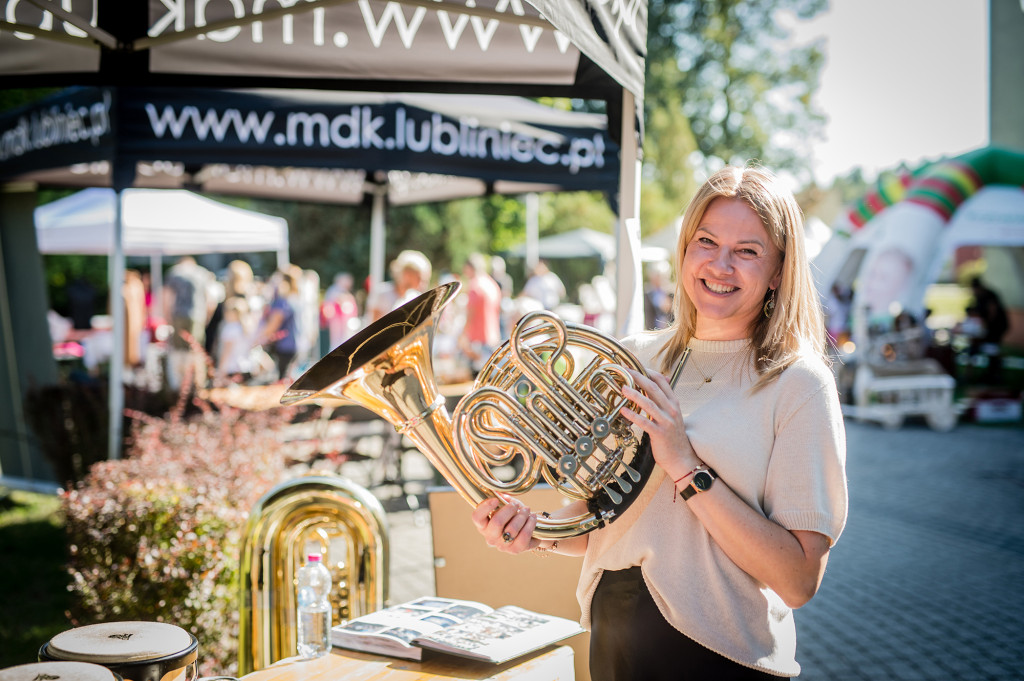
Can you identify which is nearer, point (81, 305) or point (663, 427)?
point (663, 427)

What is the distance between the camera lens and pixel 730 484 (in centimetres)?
170

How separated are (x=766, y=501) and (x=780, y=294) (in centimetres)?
44

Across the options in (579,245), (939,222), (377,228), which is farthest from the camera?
(579,245)

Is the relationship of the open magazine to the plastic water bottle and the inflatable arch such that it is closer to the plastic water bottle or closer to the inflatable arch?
the plastic water bottle

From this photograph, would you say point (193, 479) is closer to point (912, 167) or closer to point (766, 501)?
point (766, 501)

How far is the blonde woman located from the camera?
164 cm

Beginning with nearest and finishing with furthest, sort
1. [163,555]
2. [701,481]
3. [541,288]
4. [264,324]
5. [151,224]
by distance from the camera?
[701,481] < [163,555] < [151,224] < [264,324] < [541,288]

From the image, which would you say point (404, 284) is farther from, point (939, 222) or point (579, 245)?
point (579, 245)

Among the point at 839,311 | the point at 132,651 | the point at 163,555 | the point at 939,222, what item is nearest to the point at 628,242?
the point at 132,651

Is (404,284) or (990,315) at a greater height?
(404,284)

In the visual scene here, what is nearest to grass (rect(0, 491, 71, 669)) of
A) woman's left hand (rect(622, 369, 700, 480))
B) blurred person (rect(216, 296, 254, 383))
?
blurred person (rect(216, 296, 254, 383))

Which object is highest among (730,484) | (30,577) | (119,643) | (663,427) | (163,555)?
(663,427)

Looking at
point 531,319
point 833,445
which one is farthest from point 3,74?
point 833,445

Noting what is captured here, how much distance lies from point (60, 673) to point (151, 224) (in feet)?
Result: 31.1
